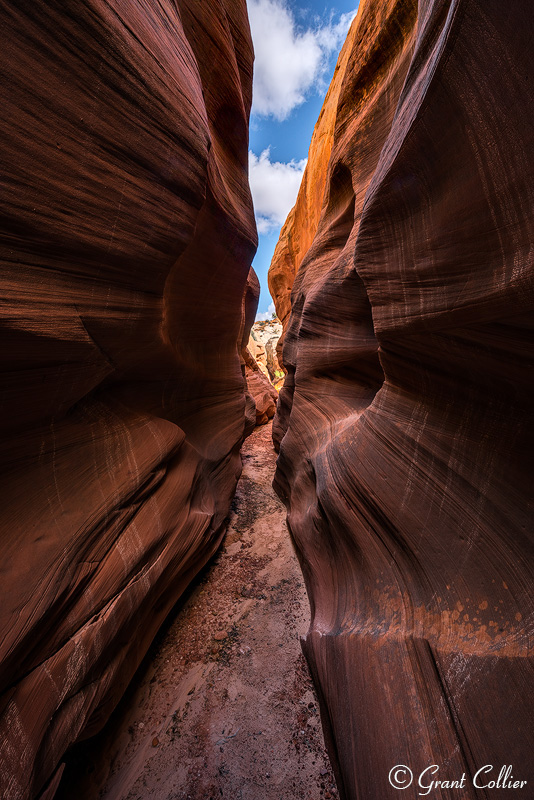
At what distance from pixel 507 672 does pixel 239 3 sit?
28.3 ft

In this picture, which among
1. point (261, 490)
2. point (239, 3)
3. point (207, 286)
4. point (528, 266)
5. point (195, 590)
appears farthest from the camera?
point (261, 490)

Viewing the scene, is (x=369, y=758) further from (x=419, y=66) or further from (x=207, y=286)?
(x=207, y=286)

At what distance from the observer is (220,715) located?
2293 mm

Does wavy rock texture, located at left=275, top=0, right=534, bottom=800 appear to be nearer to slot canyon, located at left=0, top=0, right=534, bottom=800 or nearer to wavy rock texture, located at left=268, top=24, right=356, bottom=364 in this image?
slot canyon, located at left=0, top=0, right=534, bottom=800

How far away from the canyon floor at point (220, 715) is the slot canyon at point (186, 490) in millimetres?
17

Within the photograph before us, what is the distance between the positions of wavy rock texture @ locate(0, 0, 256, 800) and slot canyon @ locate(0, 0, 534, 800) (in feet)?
0.05

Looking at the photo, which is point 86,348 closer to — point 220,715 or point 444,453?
point 444,453

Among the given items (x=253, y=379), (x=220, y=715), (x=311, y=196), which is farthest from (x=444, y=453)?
(x=253, y=379)

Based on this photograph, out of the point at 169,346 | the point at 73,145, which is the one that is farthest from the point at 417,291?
the point at 169,346

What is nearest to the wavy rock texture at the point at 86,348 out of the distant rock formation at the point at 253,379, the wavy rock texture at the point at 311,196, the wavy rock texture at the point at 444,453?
the wavy rock texture at the point at 444,453

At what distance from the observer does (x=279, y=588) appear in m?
3.53

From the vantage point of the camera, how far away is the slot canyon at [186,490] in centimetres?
146

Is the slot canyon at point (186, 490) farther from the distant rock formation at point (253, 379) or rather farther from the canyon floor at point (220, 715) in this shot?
the distant rock formation at point (253, 379)

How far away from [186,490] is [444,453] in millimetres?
2825
